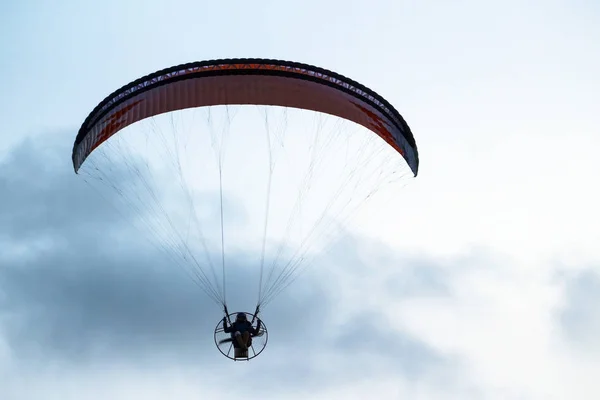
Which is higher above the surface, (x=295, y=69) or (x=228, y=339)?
(x=295, y=69)

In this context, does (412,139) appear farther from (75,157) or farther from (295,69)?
(75,157)

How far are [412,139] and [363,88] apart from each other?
2520mm

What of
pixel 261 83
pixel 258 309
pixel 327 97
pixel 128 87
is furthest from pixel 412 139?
pixel 128 87

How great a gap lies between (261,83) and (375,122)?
4.26 meters

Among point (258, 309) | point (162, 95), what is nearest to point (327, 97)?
point (162, 95)

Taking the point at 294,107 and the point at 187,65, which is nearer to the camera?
the point at 187,65

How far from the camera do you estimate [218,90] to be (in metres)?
27.6

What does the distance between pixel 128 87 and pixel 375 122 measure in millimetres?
8399

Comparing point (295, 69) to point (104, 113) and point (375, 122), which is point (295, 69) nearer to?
point (375, 122)

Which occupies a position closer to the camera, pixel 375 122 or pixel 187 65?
pixel 187 65

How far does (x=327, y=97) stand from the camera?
91.6 feet

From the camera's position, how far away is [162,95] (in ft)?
90.3

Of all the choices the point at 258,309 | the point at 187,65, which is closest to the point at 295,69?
the point at 187,65

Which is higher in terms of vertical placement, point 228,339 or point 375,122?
point 375,122
